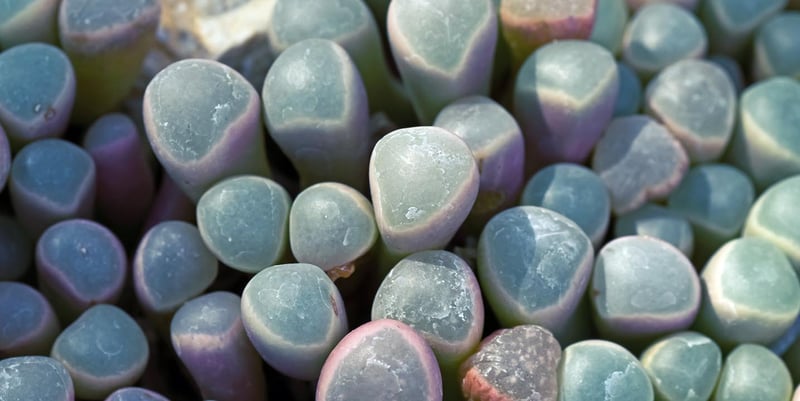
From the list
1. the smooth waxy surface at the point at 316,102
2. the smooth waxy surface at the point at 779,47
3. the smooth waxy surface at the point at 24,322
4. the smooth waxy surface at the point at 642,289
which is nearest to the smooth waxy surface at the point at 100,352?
the smooth waxy surface at the point at 24,322

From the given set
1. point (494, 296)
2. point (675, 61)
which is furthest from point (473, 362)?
point (675, 61)

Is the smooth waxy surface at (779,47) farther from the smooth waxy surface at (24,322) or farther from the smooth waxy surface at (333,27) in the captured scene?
the smooth waxy surface at (24,322)

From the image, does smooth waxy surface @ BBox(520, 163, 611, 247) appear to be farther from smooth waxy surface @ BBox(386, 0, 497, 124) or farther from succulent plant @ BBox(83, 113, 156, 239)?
succulent plant @ BBox(83, 113, 156, 239)

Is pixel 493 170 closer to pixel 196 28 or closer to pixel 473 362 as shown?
pixel 473 362

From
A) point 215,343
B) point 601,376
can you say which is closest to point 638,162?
point 601,376

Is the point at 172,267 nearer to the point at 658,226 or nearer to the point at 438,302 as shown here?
the point at 438,302

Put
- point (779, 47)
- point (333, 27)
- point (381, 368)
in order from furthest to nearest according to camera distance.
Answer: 1. point (779, 47)
2. point (333, 27)
3. point (381, 368)

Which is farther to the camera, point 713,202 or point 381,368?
point 713,202

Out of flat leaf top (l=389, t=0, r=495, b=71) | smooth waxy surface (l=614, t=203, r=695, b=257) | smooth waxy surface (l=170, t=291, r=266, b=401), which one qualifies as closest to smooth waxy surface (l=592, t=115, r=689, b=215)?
smooth waxy surface (l=614, t=203, r=695, b=257)
